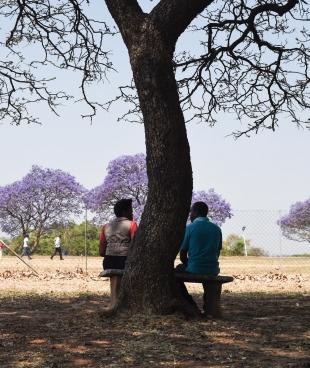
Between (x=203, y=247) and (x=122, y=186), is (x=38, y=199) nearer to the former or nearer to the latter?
(x=122, y=186)

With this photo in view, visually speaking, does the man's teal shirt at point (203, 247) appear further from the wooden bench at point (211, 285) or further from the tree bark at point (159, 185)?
the tree bark at point (159, 185)

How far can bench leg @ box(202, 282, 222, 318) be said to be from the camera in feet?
29.2

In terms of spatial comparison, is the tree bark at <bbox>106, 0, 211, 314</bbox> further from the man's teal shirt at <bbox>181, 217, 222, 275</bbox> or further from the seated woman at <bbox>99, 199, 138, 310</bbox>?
the seated woman at <bbox>99, 199, 138, 310</bbox>

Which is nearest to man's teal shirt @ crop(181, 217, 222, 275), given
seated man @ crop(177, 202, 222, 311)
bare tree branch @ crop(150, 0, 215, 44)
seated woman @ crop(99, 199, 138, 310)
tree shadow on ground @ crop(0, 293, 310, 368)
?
seated man @ crop(177, 202, 222, 311)

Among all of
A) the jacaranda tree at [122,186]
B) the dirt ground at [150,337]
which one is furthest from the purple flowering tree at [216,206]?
the dirt ground at [150,337]

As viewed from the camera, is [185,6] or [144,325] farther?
[185,6]

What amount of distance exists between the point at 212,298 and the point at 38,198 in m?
55.9

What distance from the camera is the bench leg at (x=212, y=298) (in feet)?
29.2

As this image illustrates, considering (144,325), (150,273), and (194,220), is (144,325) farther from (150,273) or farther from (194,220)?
(194,220)

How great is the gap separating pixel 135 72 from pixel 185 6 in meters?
1.09

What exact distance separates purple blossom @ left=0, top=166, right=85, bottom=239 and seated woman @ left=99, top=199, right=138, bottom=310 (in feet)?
178

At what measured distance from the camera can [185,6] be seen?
8789mm

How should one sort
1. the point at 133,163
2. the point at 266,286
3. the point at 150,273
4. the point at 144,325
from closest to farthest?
the point at 144,325, the point at 150,273, the point at 266,286, the point at 133,163

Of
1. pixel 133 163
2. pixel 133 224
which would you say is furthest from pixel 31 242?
pixel 133 224
